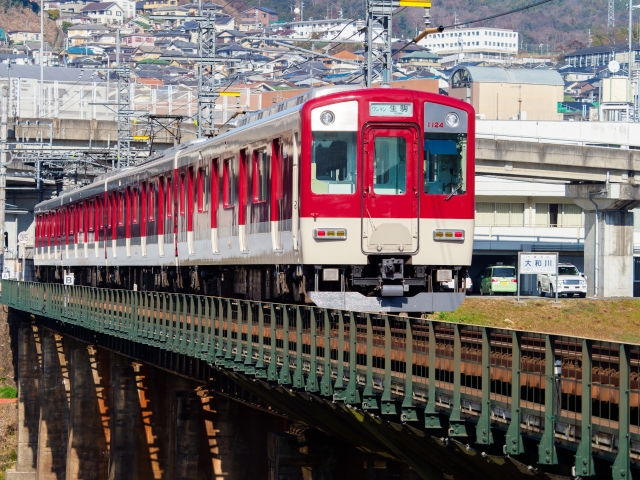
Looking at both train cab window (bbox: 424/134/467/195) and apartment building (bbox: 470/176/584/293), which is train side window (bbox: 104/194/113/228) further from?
apartment building (bbox: 470/176/584/293)

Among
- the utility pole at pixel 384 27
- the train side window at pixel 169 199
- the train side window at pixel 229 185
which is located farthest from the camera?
the train side window at pixel 169 199

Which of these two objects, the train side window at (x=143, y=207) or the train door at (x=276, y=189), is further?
the train side window at (x=143, y=207)

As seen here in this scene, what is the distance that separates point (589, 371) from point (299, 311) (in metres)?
6.88

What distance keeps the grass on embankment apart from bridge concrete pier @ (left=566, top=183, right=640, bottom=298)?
2.83m

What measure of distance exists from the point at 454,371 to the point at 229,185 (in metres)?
11.5

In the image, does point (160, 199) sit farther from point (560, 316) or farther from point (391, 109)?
point (560, 316)

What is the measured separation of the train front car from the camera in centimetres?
1861

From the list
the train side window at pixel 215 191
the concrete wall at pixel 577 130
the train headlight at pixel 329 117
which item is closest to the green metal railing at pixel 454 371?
the train headlight at pixel 329 117

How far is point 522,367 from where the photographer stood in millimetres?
11094

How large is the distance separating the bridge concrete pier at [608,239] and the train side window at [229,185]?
77.2ft

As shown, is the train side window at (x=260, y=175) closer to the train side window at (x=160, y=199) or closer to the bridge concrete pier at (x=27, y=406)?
the train side window at (x=160, y=199)

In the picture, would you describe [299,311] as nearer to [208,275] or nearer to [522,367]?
[522,367]

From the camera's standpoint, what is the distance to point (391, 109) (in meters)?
18.8

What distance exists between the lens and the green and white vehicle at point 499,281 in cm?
5047
